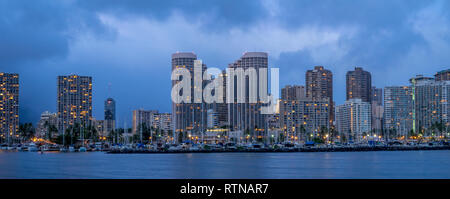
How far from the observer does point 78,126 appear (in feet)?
583

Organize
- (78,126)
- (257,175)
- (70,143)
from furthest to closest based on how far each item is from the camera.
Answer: (78,126), (70,143), (257,175)
